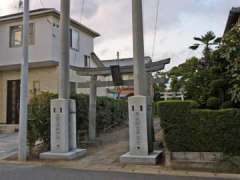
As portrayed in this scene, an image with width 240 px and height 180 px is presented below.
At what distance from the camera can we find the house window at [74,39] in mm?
14961

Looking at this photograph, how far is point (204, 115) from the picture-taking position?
723 cm

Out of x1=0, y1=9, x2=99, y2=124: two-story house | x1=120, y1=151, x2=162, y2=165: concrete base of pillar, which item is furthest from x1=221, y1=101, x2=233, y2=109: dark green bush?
x1=0, y1=9, x2=99, y2=124: two-story house

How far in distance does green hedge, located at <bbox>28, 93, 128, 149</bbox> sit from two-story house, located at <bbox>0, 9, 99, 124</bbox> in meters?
2.62

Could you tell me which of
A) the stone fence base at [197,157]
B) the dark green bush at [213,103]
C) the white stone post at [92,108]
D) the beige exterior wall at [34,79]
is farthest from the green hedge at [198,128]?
the beige exterior wall at [34,79]

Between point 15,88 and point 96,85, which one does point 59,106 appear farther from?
point 15,88

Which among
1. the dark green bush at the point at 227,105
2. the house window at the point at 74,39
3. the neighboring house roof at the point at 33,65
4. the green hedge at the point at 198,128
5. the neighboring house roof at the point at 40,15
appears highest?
the neighboring house roof at the point at 40,15

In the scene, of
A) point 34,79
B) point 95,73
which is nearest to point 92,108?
point 95,73

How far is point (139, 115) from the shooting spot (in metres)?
7.79

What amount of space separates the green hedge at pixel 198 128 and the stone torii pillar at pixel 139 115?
54 cm

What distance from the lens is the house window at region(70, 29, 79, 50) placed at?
1496cm

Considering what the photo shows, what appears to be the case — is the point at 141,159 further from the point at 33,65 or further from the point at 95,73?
the point at 33,65

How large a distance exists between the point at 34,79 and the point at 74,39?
3.00 m

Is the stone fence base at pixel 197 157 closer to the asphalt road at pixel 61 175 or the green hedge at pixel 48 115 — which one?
the asphalt road at pixel 61 175

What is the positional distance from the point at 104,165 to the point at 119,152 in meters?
1.57
